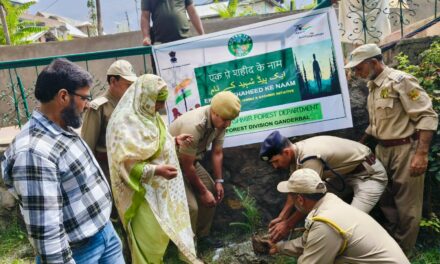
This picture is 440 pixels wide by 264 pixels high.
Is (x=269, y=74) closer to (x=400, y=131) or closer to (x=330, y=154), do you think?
(x=330, y=154)

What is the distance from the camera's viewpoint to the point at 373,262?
Answer: 2.60 meters

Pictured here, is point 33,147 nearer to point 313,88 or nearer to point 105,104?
point 105,104

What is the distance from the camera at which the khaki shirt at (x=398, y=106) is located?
132 inches

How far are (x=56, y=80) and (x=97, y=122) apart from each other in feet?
4.38

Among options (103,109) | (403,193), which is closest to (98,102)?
(103,109)

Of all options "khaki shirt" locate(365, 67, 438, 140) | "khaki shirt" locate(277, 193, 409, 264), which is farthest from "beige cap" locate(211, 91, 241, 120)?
"khaki shirt" locate(365, 67, 438, 140)

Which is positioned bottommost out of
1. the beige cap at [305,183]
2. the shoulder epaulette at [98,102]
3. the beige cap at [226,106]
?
the beige cap at [305,183]

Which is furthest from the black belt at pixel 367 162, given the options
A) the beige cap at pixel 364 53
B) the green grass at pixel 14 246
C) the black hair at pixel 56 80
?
the green grass at pixel 14 246

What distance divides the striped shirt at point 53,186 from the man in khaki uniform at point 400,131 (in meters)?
2.47

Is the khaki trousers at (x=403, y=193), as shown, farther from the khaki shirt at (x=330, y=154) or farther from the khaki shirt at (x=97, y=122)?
the khaki shirt at (x=97, y=122)

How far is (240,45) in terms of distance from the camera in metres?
4.12

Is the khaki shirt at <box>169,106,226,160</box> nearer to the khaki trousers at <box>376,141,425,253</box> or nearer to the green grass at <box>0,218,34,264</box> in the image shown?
the khaki trousers at <box>376,141,425,253</box>

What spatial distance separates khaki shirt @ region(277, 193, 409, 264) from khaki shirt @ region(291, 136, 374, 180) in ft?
1.98

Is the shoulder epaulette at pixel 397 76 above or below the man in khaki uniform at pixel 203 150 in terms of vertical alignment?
above
